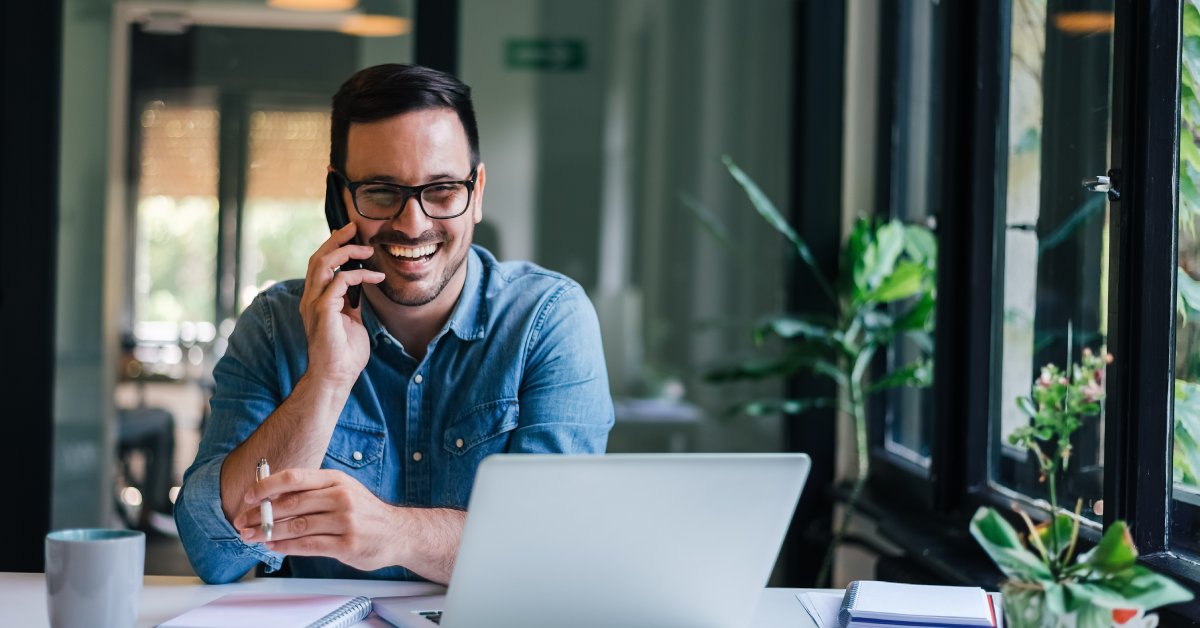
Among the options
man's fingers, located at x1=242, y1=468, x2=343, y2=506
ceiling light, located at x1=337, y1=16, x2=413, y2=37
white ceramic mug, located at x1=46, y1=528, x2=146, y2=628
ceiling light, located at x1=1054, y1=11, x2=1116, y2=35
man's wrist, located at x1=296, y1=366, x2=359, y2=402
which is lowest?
white ceramic mug, located at x1=46, y1=528, x2=146, y2=628

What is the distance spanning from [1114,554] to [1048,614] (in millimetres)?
80

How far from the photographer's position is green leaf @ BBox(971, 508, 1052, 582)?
1.08m

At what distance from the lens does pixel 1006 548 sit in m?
1.09

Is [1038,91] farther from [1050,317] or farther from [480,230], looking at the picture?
[480,230]


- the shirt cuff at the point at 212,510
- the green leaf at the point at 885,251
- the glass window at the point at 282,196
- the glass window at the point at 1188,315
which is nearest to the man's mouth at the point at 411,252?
the shirt cuff at the point at 212,510

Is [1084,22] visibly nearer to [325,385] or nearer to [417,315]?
[417,315]

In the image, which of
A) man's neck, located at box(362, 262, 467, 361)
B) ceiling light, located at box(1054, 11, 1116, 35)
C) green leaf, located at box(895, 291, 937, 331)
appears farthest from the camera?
green leaf, located at box(895, 291, 937, 331)

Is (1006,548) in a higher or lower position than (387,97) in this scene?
lower

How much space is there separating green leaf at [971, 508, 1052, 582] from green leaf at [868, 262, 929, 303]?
1910mm

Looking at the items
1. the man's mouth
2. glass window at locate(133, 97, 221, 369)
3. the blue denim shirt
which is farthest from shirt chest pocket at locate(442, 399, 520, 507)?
glass window at locate(133, 97, 221, 369)

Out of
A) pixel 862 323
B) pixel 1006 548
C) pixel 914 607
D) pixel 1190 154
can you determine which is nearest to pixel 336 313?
pixel 914 607

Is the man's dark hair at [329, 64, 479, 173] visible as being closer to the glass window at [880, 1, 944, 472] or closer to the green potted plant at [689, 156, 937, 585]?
the green potted plant at [689, 156, 937, 585]

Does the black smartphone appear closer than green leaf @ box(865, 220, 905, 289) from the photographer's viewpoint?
Yes

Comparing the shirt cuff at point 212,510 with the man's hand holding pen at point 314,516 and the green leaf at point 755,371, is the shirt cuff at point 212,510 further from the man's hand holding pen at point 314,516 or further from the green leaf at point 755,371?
the green leaf at point 755,371
